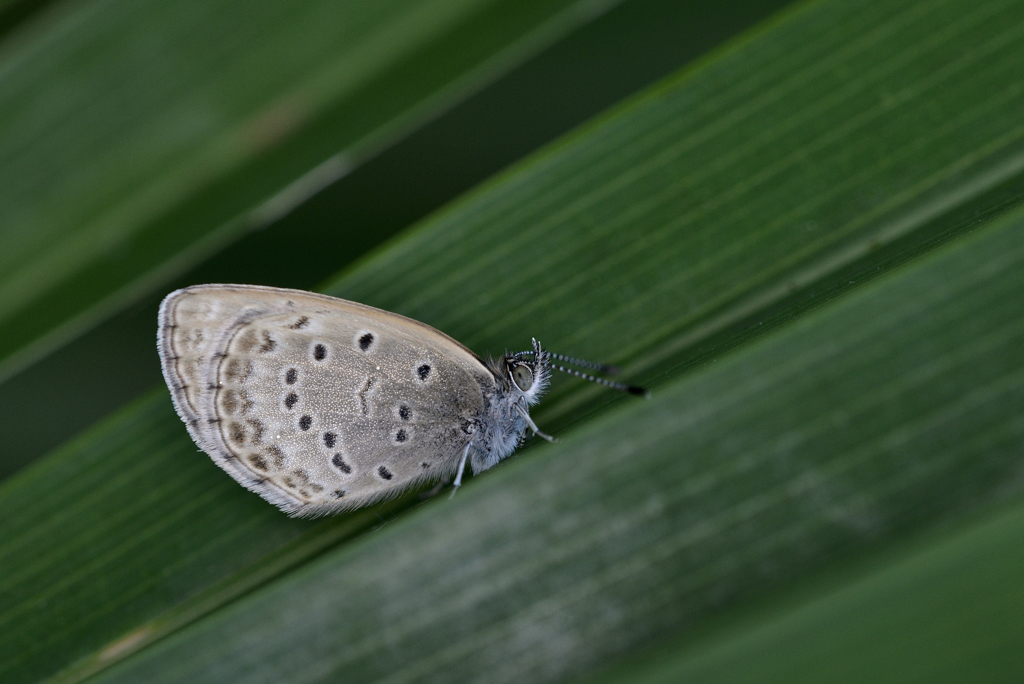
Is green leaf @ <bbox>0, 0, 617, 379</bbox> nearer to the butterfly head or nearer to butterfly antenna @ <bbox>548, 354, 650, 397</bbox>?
the butterfly head

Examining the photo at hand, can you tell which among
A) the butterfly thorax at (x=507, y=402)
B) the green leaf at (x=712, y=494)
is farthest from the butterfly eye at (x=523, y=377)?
the green leaf at (x=712, y=494)

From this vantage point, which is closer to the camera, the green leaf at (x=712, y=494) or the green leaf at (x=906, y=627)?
the green leaf at (x=906, y=627)

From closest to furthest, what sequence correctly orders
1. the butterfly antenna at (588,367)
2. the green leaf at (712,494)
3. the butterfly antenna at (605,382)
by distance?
the green leaf at (712,494) → the butterfly antenna at (605,382) → the butterfly antenna at (588,367)

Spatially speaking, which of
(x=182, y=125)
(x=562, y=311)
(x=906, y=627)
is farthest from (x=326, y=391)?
(x=906, y=627)

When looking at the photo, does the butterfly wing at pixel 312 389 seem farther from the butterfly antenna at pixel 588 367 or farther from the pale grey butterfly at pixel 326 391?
the butterfly antenna at pixel 588 367

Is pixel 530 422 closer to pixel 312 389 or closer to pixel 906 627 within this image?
pixel 312 389
